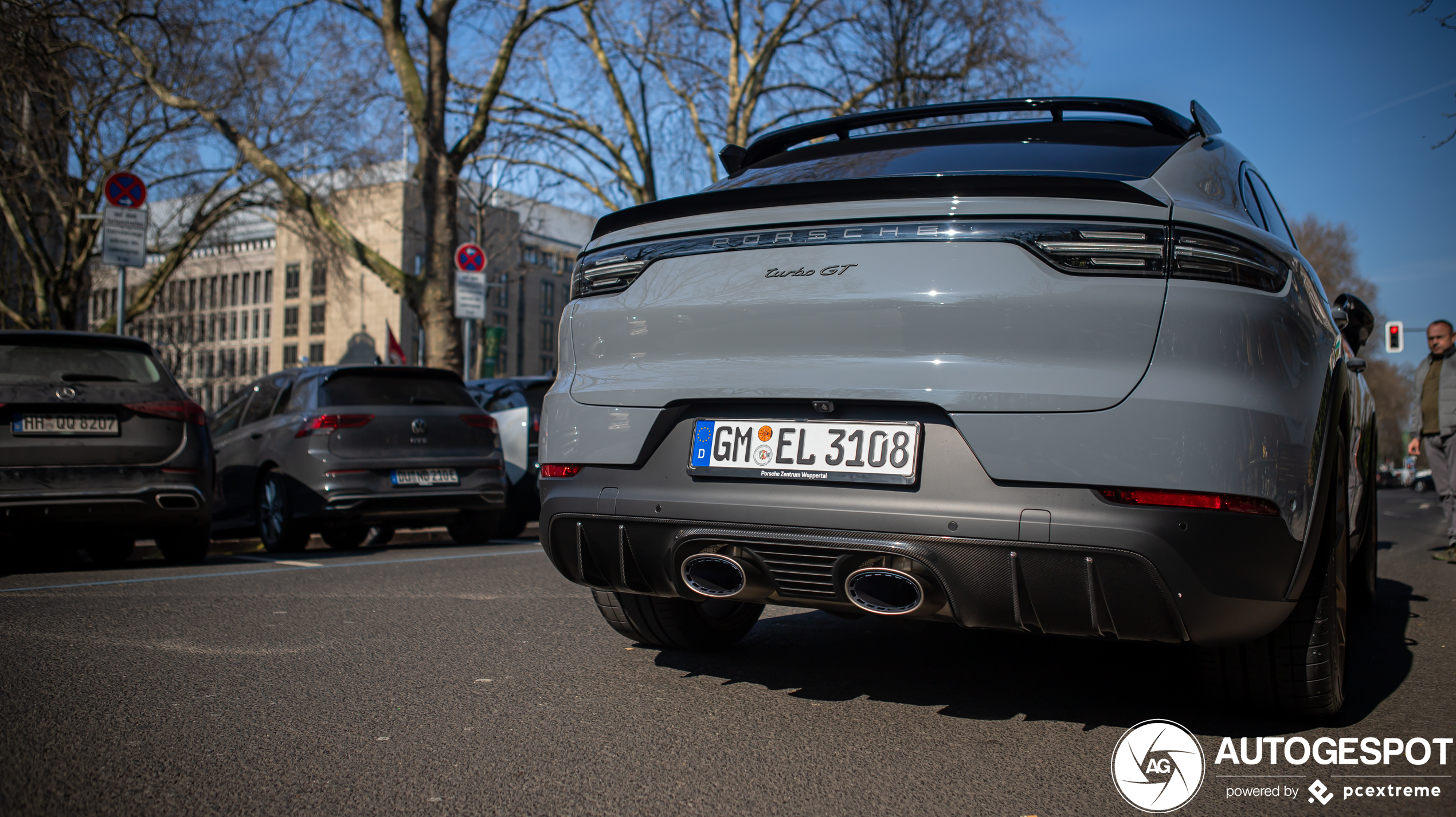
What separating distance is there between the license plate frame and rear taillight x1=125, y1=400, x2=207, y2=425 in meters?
1.80

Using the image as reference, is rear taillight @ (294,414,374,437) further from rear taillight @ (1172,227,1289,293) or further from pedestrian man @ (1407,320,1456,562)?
pedestrian man @ (1407,320,1456,562)

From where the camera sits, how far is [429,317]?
54.9 feet

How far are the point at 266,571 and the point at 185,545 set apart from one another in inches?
36.4

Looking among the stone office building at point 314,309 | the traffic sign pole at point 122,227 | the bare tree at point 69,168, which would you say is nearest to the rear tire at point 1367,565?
the traffic sign pole at point 122,227

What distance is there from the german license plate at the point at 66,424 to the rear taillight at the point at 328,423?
1982 millimetres

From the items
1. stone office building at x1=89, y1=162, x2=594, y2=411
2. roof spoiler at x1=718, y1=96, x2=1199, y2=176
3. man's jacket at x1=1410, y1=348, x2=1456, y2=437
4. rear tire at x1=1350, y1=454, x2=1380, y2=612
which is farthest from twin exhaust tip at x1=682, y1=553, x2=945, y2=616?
stone office building at x1=89, y1=162, x2=594, y2=411

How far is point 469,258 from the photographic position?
1567 centimetres

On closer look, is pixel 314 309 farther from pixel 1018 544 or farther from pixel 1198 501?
pixel 1198 501

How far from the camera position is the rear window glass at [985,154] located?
120 inches

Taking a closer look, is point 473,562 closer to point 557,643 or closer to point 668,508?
point 557,643

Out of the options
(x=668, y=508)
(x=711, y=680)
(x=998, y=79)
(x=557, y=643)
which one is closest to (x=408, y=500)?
(x=557, y=643)

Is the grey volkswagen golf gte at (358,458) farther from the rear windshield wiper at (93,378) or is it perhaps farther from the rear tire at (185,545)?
the rear windshield wiper at (93,378)

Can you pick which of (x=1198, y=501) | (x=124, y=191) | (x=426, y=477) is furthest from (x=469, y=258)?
(x=1198, y=501)

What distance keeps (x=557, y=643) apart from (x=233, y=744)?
4.94 feet
